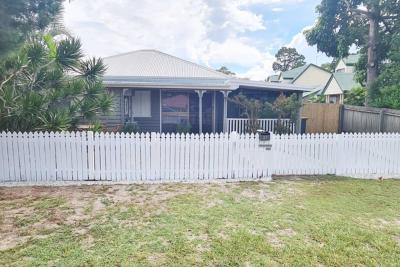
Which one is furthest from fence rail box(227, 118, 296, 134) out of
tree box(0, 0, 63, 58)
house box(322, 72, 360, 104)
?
house box(322, 72, 360, 104)

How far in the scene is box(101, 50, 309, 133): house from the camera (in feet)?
39.7

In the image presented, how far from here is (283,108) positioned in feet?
39.6

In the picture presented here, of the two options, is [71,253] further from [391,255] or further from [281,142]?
[281,142]

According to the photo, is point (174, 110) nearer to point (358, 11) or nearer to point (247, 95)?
point (247, 95)

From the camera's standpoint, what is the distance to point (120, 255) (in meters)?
3.58

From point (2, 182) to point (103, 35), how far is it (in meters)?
13.7

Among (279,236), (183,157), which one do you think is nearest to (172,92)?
(183,157)

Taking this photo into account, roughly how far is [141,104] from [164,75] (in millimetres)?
1829

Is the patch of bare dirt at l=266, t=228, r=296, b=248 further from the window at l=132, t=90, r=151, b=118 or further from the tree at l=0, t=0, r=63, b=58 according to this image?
the window at l=132, t=90, r=151, b=118

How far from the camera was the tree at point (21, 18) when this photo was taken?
3.54 metres

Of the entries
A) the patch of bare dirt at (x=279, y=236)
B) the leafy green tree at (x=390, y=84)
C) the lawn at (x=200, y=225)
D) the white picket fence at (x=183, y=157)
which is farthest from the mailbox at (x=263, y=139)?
the leafy green tree at (x=390, y=84)

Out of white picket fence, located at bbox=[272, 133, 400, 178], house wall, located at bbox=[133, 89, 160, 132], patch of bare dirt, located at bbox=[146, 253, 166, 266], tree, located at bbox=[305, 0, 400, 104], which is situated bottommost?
patch of bare dirt, located at bbox=[146, 253, 166, 266]

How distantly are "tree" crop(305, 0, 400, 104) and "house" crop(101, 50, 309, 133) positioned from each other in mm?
3868

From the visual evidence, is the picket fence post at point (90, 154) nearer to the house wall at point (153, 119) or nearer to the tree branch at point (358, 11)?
the house wall at point (153, 119)
